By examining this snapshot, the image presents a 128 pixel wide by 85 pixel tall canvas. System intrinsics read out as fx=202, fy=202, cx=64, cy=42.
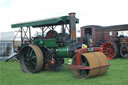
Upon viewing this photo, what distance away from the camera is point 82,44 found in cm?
654


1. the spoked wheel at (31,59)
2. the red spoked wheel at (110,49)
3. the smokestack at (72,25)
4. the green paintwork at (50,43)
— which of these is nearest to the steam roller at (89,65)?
the smokestack at (72,25)

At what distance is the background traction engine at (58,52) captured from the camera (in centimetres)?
576

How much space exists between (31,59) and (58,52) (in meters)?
1.11

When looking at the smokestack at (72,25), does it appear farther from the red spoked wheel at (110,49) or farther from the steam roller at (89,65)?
the red spoked wheel at (110,49)

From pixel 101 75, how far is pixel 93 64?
2.13 ft

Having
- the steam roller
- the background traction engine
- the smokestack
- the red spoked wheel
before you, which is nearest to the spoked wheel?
the background traction engine

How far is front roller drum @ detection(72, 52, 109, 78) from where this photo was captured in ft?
18.0

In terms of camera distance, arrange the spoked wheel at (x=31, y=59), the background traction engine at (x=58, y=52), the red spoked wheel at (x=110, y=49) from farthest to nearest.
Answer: the red spoked wheel at (x=110, y=49)
the spoked wheel at (x=31, y=59)
the background traction engine at (x=58, y=52)

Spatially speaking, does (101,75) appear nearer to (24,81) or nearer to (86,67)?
(86,67)

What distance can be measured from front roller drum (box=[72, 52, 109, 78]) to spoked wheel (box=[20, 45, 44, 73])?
139cm

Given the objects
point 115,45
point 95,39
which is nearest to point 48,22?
point 115,45

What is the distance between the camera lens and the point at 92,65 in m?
5.48

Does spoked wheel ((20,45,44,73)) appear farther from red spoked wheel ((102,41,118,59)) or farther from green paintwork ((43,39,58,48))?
red spoked wheel ((102,41,118,59))

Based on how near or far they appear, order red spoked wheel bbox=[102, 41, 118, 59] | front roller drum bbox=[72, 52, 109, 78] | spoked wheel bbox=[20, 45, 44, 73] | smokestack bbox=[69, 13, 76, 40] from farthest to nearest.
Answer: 1. red spoked wheel bbox=[102, 41, 118, 59]
2. spoked wheel bbox=[20, 45, 44, 73]
3. smokestack bbox=[69, 13, 76, 40]
4. front roller drum bbox=[72, 52, 109, 78]
